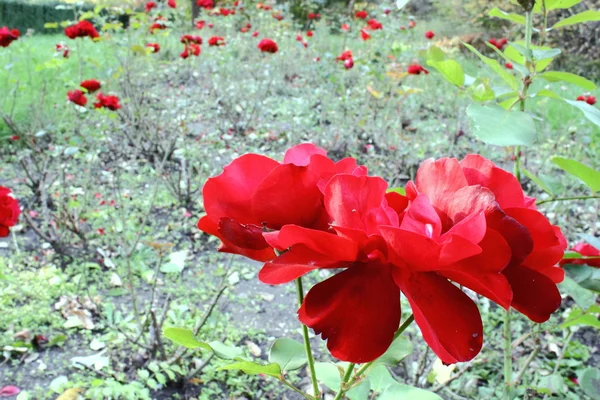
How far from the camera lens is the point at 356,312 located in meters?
0.34

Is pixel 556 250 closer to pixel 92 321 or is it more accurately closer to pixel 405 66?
pixel 92 321

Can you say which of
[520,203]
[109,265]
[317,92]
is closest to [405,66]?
[317,92]

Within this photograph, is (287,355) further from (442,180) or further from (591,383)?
(591,383)

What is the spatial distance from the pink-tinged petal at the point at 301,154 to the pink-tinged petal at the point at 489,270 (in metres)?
0.14

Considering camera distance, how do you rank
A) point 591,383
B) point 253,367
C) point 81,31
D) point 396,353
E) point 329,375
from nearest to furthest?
point 253,367 < point 396,353 < point 329,375 < point 591,383 < point 81,31

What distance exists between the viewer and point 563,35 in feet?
29.6

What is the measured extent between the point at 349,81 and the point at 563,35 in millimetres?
5605

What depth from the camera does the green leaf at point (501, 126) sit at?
1.66 ft

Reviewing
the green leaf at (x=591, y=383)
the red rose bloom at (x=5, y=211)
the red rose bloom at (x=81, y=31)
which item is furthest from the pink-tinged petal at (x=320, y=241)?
the red rose bloom at (x=81, y=31)

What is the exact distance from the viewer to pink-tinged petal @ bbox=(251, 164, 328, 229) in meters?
0.38

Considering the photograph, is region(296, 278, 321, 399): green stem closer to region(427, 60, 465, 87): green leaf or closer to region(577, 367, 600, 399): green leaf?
region(427, 60, 465, 87): green leaf

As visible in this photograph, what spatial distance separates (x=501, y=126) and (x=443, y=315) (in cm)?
28

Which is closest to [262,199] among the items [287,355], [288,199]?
[288,199]

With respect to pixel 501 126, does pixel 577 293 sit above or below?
below
